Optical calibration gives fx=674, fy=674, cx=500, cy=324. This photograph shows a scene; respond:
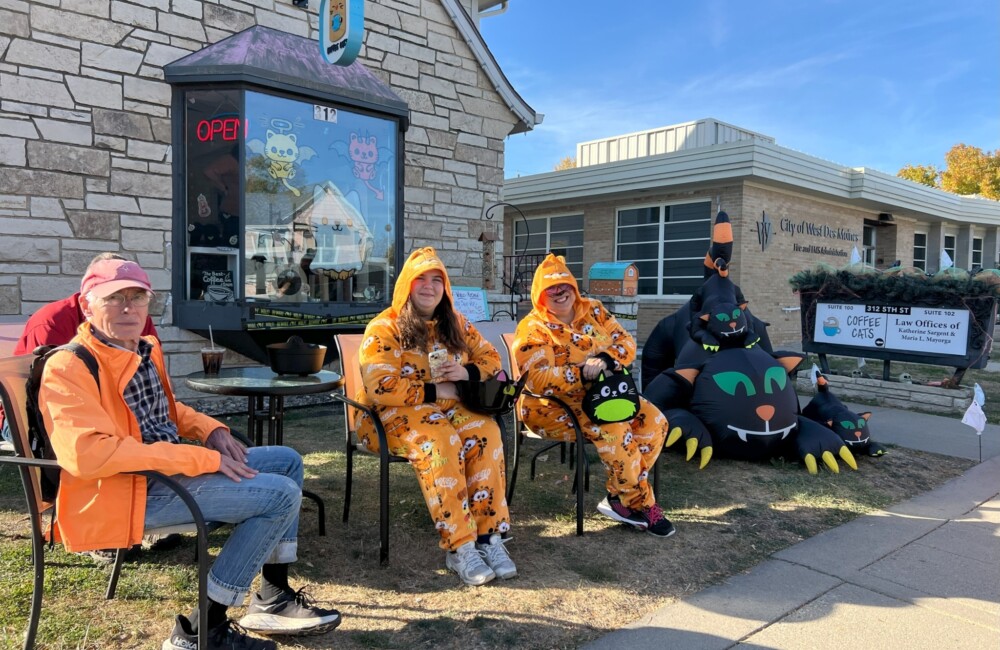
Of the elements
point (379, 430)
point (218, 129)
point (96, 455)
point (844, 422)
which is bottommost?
point (844, 422)

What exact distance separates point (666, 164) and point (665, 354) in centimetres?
879

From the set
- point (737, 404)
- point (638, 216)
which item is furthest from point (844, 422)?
point (638, 216)

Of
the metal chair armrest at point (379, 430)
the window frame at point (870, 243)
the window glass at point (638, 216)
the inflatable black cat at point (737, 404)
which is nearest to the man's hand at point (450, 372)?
the metal chair armrest at point (379, 430)

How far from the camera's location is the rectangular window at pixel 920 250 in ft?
63.5

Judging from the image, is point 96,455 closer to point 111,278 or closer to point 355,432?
point 111,278

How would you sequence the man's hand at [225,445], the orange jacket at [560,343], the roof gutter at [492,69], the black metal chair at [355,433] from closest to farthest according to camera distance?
1. the man's hand at [225,445]
2. the black metal chair at [355,433]
3. the orange jacket at [560,343]
4. the roof gutter at [492,69]

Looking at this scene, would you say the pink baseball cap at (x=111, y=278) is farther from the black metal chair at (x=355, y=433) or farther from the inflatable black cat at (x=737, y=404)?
the inflatable black cat at (x=737, y=404)

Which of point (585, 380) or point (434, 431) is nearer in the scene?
point (434, 431)

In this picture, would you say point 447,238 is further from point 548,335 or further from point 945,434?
point 945,434

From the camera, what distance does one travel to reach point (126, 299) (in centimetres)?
224

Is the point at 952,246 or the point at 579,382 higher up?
the point at 952,246

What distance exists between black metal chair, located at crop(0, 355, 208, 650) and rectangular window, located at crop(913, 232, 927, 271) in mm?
21491

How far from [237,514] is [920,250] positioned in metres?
21.9

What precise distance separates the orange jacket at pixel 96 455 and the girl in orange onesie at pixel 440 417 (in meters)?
1.04
